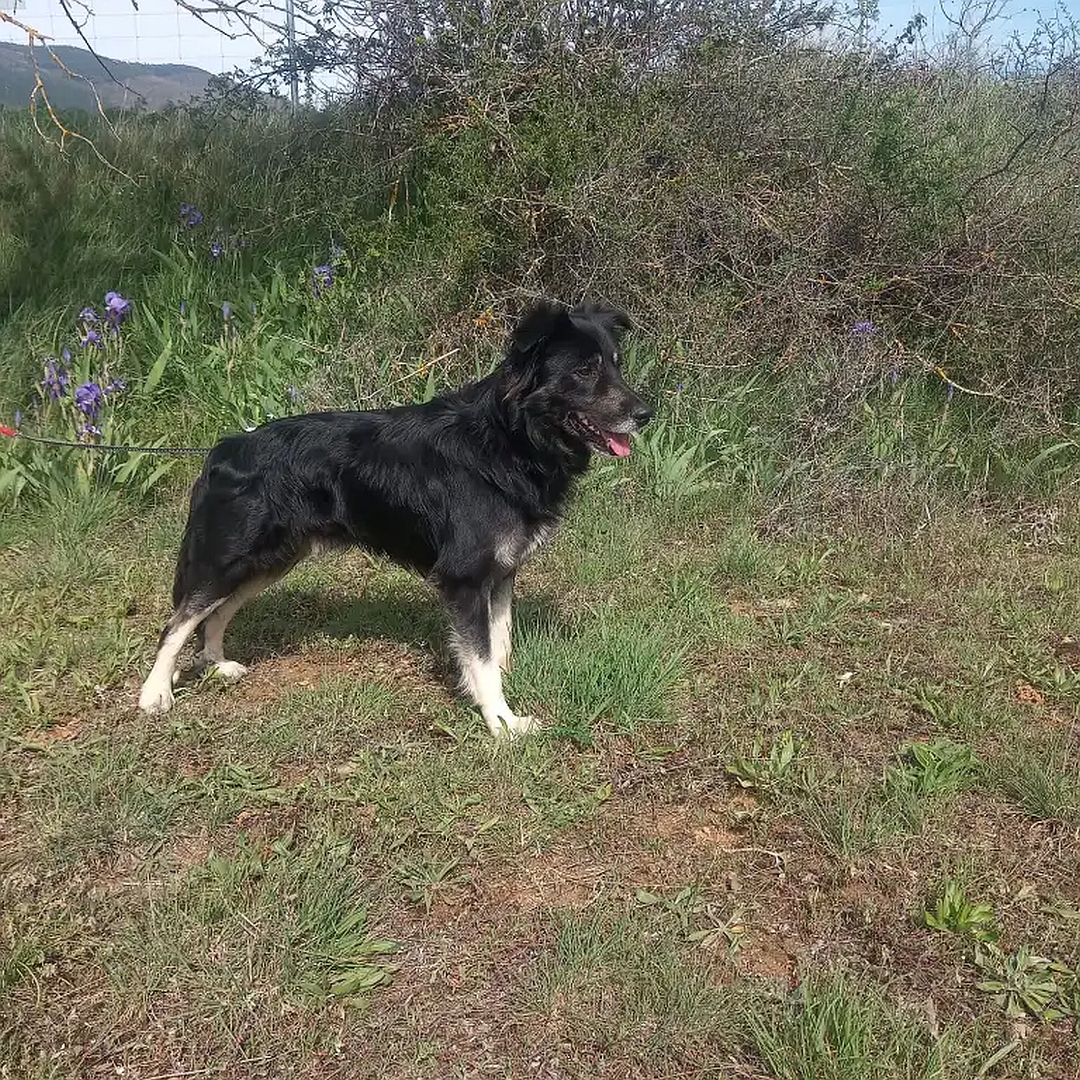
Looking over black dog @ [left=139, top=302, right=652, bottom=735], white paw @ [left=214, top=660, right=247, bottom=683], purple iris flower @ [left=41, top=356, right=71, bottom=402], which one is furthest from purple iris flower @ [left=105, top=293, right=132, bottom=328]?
white paw @ [left=214, top=660, right=247, bottom=683]

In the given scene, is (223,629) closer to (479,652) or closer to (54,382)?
(479,652)

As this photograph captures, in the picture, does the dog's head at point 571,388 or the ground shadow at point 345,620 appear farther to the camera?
the ground shadow at point 345,620

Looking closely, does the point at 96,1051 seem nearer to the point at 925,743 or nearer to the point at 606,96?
the point at 925,743

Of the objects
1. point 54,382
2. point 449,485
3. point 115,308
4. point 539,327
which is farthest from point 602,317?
point 54,382

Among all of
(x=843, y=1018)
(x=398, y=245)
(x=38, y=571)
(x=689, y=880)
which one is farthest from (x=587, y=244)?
(x=843, y=1018)

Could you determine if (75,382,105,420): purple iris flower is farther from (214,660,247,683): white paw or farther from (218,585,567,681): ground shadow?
(214,660,247,683): white paw

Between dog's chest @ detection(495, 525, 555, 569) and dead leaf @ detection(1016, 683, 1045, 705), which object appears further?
Answer: dead leaf @ detection(1016, 683, 1045, 705)

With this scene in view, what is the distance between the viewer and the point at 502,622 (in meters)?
3.69

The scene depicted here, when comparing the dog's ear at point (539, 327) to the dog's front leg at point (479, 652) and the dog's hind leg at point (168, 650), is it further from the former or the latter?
the dog's hind leg at point (168, 650)

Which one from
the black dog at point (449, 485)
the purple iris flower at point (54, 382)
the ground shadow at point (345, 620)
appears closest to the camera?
the black dog at point (449, 485)

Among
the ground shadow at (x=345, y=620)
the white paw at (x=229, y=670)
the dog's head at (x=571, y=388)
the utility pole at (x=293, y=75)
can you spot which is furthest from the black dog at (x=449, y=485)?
the utility pole at (x=293, y=75)

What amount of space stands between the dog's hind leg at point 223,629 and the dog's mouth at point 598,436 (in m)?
1.41

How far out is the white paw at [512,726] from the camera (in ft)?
11.0

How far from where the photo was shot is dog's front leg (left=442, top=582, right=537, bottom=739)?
3.41 m
